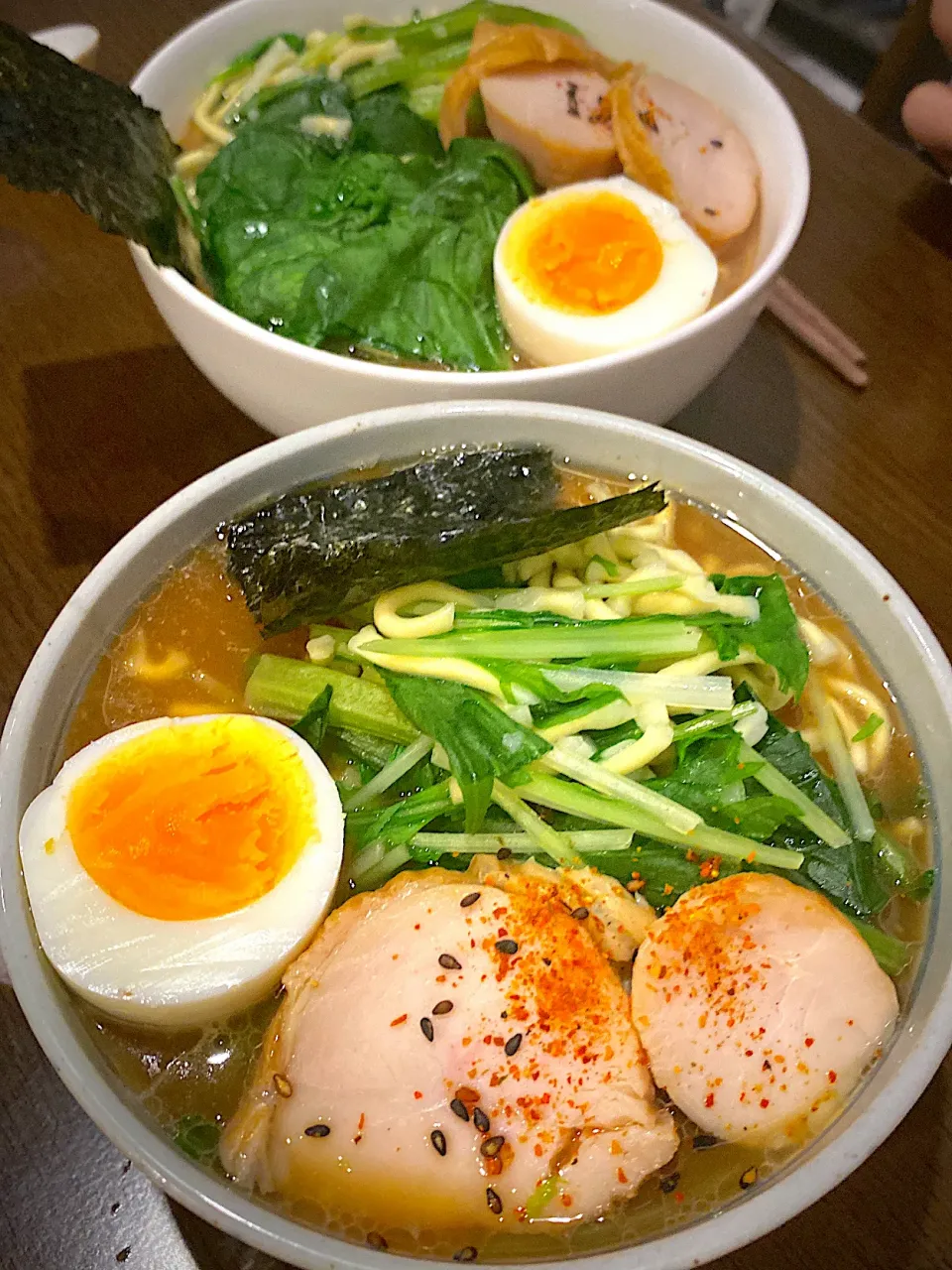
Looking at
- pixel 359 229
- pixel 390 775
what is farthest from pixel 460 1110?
pixel 359 229

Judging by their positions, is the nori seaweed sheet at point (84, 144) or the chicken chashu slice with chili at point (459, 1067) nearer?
the chicken chashu slice with chili at point (459, 1067)

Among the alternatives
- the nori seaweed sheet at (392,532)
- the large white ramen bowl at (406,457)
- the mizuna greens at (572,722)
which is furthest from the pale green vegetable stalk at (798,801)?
the nori seaweed sheet at (392,532)

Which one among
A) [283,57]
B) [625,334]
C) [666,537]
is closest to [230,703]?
[666,537]

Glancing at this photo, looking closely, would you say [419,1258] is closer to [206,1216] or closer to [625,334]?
[206,1216]

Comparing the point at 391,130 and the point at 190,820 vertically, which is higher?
the point at 391,130

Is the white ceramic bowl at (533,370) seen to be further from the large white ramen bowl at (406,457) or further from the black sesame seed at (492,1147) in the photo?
the black sesame seed at (492,1147)

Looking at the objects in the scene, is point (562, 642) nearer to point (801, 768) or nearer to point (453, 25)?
point (801, 768)
